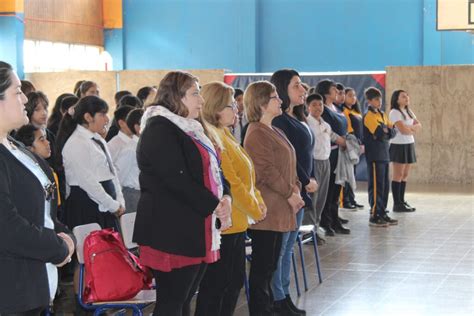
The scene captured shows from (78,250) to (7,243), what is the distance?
5.78 feet

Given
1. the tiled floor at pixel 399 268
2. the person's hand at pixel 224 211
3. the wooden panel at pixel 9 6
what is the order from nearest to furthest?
the person's hand at pixel 224 211 → the tiled floor at pixel 399 268 → the wooden panel at pixel 9 6

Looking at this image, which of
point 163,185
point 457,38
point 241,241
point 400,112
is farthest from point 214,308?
point 457,38

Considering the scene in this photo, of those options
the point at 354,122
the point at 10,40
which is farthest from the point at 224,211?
the point at 10,40

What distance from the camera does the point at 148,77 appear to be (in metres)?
14.5

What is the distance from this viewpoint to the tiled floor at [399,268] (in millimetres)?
5641

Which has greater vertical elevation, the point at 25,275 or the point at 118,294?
the point at 25,275

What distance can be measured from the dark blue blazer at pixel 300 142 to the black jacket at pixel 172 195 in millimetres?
1914

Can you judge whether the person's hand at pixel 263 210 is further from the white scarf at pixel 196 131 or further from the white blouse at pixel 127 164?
the white blouse at pixel 127 164

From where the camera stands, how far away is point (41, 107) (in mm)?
5762

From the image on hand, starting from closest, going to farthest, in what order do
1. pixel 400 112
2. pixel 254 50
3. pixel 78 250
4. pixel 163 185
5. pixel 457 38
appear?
pixel 163 185
pixel 78 250
pixel 400 112
pixel 457 38
pixel 254 50

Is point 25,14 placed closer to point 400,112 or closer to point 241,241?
point 400,112

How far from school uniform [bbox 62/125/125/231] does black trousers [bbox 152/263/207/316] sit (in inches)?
72.7

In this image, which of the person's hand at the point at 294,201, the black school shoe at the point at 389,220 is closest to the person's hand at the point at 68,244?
the person's hand at the point at 294,201

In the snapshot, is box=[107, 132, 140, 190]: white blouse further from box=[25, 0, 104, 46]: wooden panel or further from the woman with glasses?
box=[25, 0, 104, 46]: wooden panel
